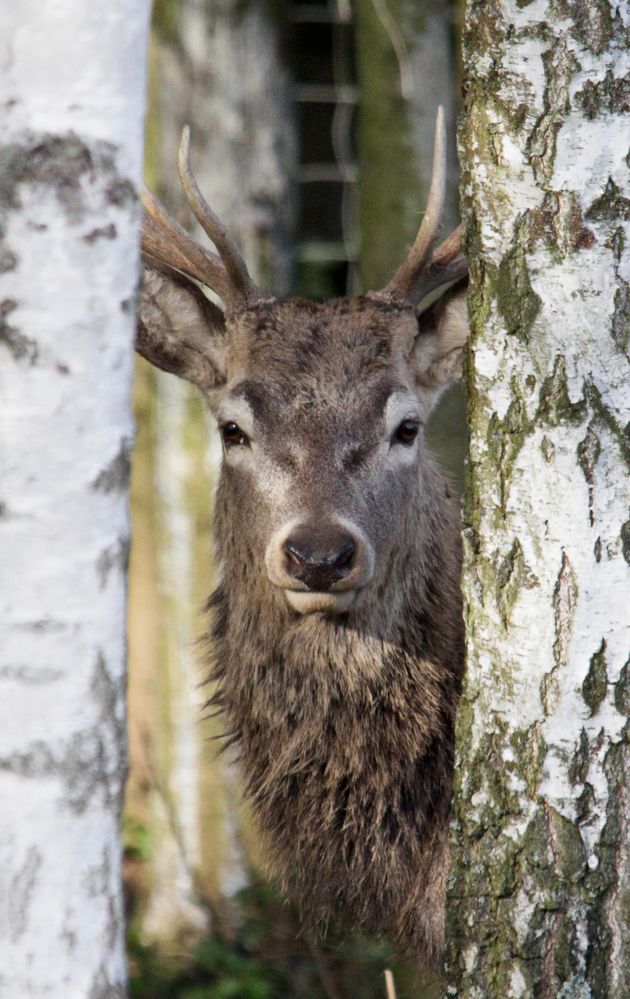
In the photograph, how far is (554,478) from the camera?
2961 mm

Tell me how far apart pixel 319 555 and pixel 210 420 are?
3.20m

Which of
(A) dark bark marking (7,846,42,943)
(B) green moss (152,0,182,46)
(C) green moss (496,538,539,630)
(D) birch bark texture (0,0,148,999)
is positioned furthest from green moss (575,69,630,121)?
(B) green moss (152,0,182,46)

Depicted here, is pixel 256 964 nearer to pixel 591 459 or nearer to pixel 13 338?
pixel 591 459

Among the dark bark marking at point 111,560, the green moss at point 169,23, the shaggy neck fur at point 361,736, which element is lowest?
the shaggy neck fur at point 361,736

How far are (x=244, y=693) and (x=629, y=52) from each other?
2.28 metres

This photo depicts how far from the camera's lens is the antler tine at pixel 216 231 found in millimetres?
4070

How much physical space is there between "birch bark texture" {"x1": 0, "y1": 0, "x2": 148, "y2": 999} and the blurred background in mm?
3569

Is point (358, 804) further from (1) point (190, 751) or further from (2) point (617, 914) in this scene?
(1) point (190, 751)

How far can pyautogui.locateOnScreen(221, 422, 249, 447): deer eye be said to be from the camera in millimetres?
4086

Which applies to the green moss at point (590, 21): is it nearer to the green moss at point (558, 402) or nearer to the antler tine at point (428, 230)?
the green moss at point (558, 402)

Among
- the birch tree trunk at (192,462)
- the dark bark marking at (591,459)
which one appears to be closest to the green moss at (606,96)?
the dark bark marking at (591,459)

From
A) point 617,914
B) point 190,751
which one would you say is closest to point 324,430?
point 617,914

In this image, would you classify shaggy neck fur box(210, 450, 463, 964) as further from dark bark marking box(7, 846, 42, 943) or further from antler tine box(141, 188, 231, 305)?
dark bark marking box(7, 846, 42, 943)

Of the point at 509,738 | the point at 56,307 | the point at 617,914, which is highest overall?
the point at 56,307
